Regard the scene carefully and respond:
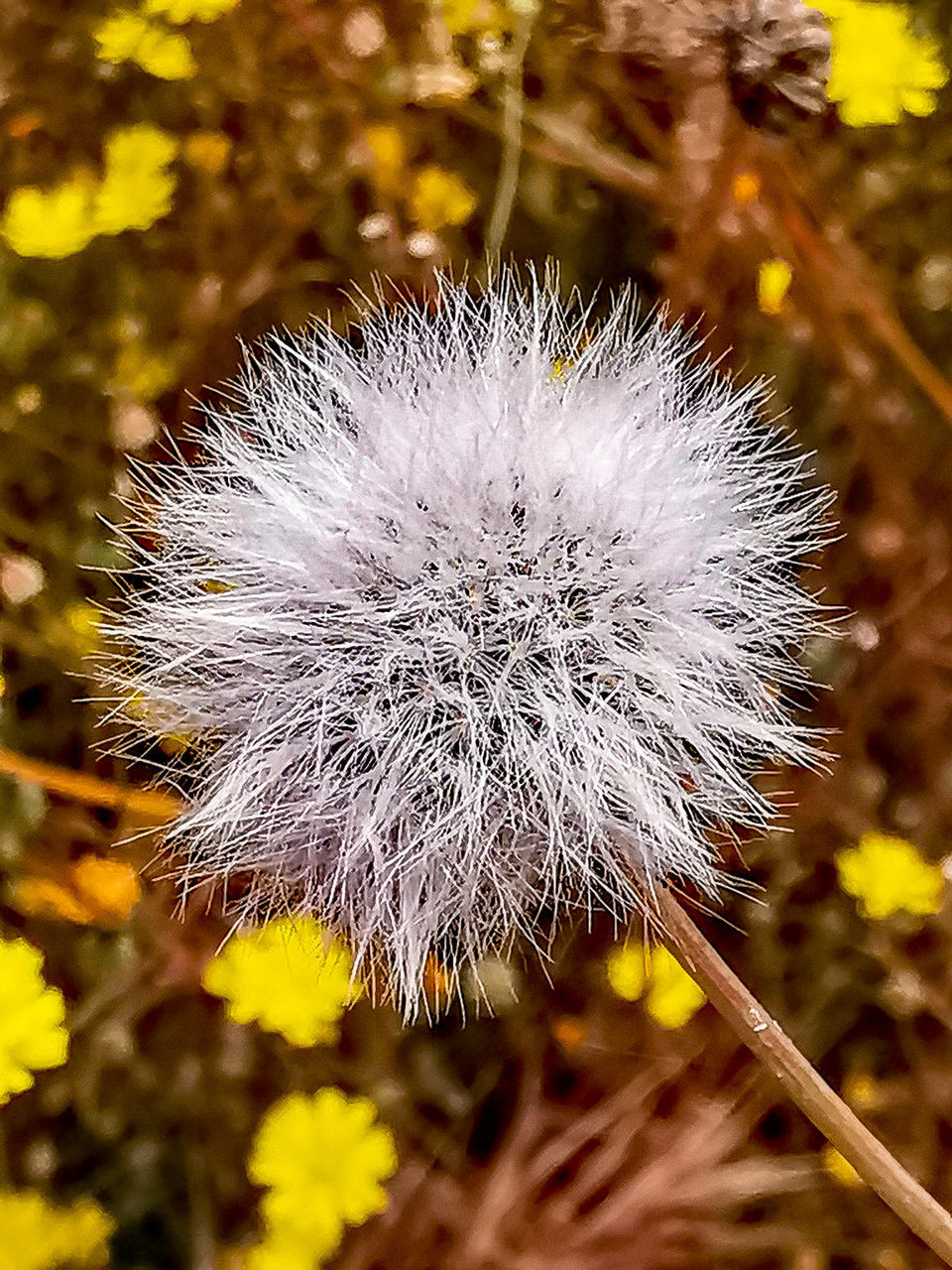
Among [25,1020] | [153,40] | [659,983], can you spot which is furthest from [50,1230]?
[153,40]

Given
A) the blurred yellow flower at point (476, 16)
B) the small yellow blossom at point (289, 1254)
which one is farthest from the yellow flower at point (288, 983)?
the blurred yellow flower at point (476, 16)

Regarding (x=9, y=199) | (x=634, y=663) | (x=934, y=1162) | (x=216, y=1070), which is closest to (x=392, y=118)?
(x=9, y=199)

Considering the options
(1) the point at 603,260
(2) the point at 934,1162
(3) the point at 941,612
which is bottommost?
(2) the point at 934,1162

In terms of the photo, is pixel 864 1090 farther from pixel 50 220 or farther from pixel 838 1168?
pixel 50 220

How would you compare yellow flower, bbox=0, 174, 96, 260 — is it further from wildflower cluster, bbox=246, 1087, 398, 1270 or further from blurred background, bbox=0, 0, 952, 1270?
wildflower cluster, bbox=246, 1087, 398, 1270

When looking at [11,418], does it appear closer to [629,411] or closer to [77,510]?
[77,510]

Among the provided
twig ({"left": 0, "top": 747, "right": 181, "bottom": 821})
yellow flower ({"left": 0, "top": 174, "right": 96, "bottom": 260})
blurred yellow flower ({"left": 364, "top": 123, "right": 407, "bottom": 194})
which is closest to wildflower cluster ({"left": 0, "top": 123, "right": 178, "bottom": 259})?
yellow flower ({"left": 0, "top": 174, "right": 96, "bottom": 260})
